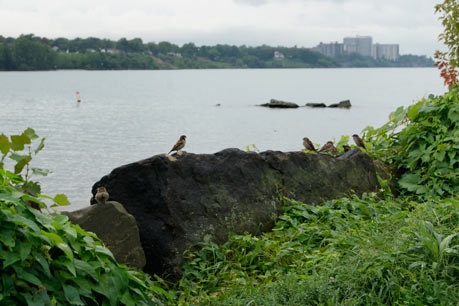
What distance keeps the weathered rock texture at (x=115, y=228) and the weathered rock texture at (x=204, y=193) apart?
1.04 ft

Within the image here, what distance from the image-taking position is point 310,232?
21.8ft

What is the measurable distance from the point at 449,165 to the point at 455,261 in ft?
12.4

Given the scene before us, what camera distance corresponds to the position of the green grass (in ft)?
15.6

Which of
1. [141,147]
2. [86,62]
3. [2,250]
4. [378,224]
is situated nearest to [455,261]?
[378,224]

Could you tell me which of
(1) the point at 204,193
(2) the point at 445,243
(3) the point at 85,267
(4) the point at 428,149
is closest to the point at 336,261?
(2) the point at 445,243

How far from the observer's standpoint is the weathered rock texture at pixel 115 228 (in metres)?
5.85

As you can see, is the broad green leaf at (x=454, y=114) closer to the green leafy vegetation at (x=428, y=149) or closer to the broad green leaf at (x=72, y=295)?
the green leafy vegetation at (x=428, y=149)

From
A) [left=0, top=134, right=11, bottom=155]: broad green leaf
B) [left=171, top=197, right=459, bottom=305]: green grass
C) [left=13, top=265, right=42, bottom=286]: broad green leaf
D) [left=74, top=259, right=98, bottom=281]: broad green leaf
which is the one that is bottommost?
[left=171, top=197, right=459, bottom=305]: green grass

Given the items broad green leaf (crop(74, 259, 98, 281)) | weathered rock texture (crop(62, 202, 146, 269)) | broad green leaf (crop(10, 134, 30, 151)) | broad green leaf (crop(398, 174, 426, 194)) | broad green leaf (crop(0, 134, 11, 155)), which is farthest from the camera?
broad green leaf (crop(398, 174, 426, 194))

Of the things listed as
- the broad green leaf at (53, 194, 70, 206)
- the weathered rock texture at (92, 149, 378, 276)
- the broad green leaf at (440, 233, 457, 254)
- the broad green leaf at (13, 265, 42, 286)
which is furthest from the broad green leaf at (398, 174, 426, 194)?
the broad green leaf at (13, 265, 42, 286)

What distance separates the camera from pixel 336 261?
545 cm

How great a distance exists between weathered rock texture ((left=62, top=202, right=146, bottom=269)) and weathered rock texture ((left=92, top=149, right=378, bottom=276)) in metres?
0.32

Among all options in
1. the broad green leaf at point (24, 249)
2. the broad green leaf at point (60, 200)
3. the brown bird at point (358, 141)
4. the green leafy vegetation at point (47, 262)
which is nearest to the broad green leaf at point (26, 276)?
the green leafy vegetation at point (47, 262)

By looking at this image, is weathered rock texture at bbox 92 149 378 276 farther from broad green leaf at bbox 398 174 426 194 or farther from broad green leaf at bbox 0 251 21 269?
broad green leaf at bbox 0 251 21 269
